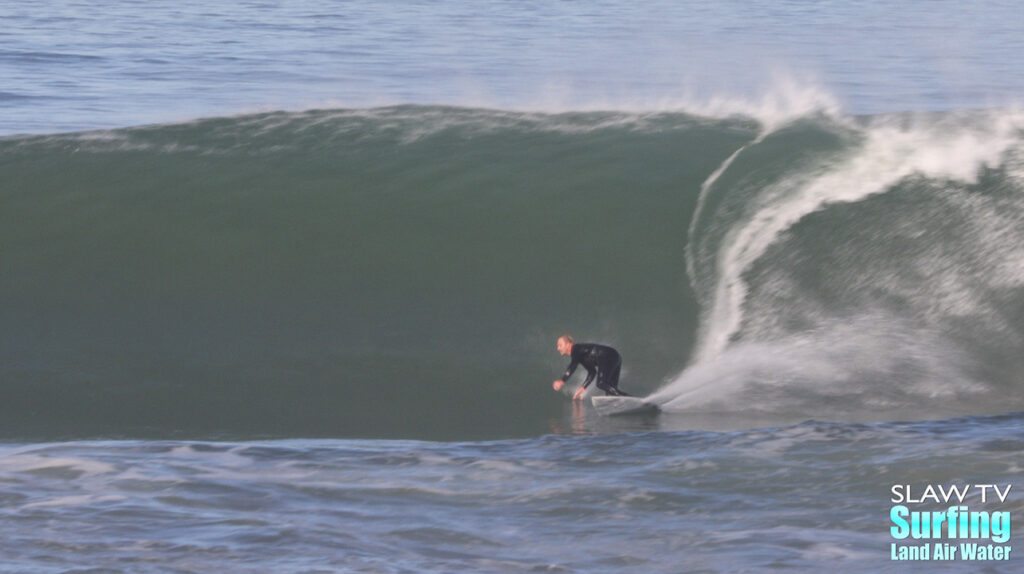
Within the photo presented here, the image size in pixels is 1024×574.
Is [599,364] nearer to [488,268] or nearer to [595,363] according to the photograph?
[595,363]

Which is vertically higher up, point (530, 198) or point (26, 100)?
point (26, 100)

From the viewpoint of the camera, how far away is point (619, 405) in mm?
9672

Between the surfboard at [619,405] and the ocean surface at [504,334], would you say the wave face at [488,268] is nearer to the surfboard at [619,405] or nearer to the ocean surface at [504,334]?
the ocean surface at [504,334]

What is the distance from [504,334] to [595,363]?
59.0 inches

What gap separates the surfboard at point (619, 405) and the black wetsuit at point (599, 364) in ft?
0.71

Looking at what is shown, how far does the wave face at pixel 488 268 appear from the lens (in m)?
10.2

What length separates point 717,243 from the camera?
11883mm

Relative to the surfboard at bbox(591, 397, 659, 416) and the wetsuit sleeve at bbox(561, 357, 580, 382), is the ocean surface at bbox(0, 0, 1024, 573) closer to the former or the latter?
the surfboard at bbox(591, 397, 659, 416)

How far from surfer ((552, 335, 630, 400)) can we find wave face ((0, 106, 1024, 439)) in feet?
1.22

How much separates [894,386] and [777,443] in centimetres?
165

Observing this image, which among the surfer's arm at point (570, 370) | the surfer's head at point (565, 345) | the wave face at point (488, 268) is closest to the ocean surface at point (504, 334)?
the wave face at point (488, 268)

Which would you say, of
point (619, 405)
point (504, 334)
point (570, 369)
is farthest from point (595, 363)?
point (504, 334)

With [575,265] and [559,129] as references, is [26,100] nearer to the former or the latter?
[559,129]

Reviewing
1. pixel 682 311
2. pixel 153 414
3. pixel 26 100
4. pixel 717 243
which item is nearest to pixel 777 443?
pixel 682 311
